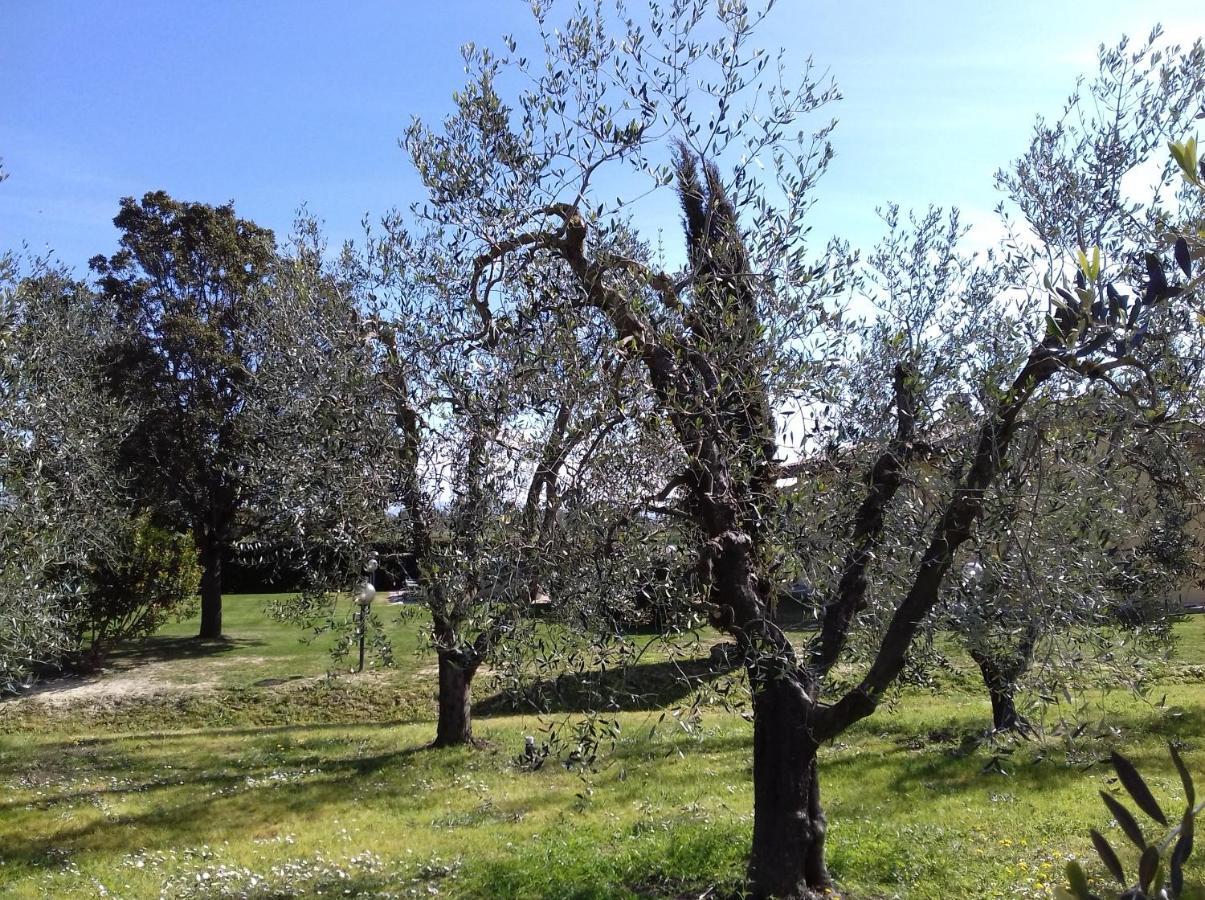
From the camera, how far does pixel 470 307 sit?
283 inches

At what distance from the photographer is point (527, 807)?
38.4ft

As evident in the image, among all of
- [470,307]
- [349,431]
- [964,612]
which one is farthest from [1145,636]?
[349,431]

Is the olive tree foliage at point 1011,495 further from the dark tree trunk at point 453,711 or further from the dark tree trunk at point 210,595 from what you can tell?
the dark tree trunk at point 210,595

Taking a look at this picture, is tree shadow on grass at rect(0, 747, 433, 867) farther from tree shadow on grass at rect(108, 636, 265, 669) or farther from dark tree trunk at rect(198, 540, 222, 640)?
dark tree trunk at rect(198, 540, 222, 640)

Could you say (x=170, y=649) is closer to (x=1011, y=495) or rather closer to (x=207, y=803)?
(x=207, y=803)

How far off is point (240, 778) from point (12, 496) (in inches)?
211

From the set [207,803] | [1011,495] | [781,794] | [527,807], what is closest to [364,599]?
[527,807]

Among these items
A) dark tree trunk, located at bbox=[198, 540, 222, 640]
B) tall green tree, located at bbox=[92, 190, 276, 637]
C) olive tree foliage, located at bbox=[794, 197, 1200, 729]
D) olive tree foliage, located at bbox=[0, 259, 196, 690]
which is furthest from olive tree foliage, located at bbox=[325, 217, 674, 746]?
dark tree trunk, located at bbox=[198, 540, 222, 640]

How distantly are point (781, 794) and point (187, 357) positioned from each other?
906 inches

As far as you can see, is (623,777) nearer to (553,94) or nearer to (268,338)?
(268,338)

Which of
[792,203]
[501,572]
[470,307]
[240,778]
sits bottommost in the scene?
[240,778]

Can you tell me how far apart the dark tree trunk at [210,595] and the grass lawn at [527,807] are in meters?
8.80

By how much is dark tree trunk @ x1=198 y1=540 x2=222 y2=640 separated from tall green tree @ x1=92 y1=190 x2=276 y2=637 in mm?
36

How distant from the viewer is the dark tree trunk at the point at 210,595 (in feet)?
91.1
